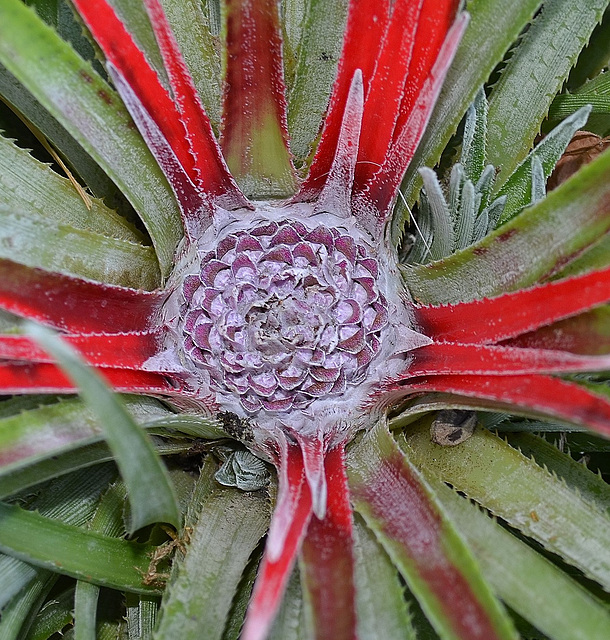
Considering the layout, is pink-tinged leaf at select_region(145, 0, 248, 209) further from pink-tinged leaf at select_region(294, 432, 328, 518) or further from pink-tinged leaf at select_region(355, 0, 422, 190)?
pink-tinged leaf at select_region(294, 432, 328, 518)

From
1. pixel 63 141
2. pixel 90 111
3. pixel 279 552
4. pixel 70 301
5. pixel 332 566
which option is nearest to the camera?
pixel 279 552

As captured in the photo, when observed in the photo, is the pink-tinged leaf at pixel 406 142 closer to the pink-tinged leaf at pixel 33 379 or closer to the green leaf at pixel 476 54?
the green leaf at pixel 476 54

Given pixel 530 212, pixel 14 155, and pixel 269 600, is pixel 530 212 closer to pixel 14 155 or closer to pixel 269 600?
pixel 269 600

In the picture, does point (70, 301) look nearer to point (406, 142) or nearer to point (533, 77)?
point (406, 142)

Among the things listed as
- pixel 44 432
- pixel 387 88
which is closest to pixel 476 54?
pixel 387 88

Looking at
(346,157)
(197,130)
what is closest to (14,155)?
(197,130)

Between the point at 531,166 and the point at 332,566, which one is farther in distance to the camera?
the point at 531,166

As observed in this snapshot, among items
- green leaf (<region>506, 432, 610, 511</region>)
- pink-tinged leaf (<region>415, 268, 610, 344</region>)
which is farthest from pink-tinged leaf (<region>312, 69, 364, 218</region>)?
green leaf (<region>506, 432, 610, 511</region>)
